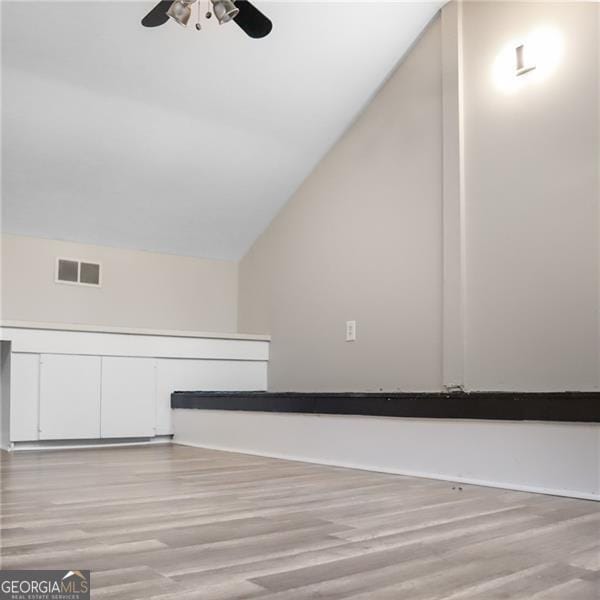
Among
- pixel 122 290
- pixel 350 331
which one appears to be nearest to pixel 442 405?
pixel 350 331

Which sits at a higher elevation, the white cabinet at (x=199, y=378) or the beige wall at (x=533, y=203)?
the beige wall at (x=533, y=203)

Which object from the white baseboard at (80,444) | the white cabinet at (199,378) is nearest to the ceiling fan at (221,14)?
the white cabinet at (199,378)

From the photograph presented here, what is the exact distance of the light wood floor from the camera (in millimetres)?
1034

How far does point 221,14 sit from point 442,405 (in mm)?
1548

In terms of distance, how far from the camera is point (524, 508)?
1.72m

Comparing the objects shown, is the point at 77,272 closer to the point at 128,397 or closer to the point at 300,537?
the point at 128,397

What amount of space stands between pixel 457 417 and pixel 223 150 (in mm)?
2093

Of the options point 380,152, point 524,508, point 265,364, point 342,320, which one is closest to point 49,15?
point 380,152

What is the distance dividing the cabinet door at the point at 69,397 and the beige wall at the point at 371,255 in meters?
1.09

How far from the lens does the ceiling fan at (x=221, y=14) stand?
7.57 ft

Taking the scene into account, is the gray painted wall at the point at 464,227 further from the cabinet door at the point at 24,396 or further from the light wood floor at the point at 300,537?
the cabinet door at the point at 24,396

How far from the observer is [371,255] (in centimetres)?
338

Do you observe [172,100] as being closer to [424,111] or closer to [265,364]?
[424,111]

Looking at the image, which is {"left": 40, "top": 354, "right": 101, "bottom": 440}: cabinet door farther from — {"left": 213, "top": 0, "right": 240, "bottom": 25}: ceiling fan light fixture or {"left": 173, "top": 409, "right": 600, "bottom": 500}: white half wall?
{"left": 213, "top": 0, "right": 240, "bottom": 25}: ceiling fan light fixture
